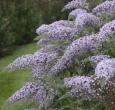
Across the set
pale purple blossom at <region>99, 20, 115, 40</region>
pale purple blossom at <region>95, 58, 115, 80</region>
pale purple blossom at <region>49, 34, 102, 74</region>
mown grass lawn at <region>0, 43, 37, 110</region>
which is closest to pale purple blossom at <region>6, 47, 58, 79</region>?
pale purple blossom at <region>49, 34, 102, 74</region>

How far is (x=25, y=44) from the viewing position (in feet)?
39.0

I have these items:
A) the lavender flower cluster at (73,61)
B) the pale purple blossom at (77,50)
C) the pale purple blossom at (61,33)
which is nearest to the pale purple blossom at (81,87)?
the lavender flower cluster at (73,61)

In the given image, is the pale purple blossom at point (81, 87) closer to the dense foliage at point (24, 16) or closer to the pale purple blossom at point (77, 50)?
the pale purple blossom at point (77, 50)

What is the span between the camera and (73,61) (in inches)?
224

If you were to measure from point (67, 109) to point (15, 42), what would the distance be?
250 inches

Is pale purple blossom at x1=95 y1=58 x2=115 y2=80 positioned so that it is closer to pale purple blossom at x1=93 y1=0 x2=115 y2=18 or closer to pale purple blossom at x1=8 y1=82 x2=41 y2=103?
pale purple blossom at x1=8 y1=82 x2=41 y2=103

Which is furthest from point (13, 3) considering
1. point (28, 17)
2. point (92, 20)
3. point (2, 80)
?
point (92, 20)

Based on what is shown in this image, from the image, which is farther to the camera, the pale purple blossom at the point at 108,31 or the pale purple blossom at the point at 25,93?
the pale purple blossom at the point at 25,93

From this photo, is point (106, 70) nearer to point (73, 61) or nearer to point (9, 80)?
point (73, 61)

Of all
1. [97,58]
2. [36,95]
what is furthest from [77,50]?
[36,95]

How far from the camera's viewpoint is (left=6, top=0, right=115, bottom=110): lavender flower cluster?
15.9 ft

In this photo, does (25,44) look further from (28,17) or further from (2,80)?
(2,80)

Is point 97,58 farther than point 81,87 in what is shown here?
Yes

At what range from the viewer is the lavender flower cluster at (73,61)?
191 inches
